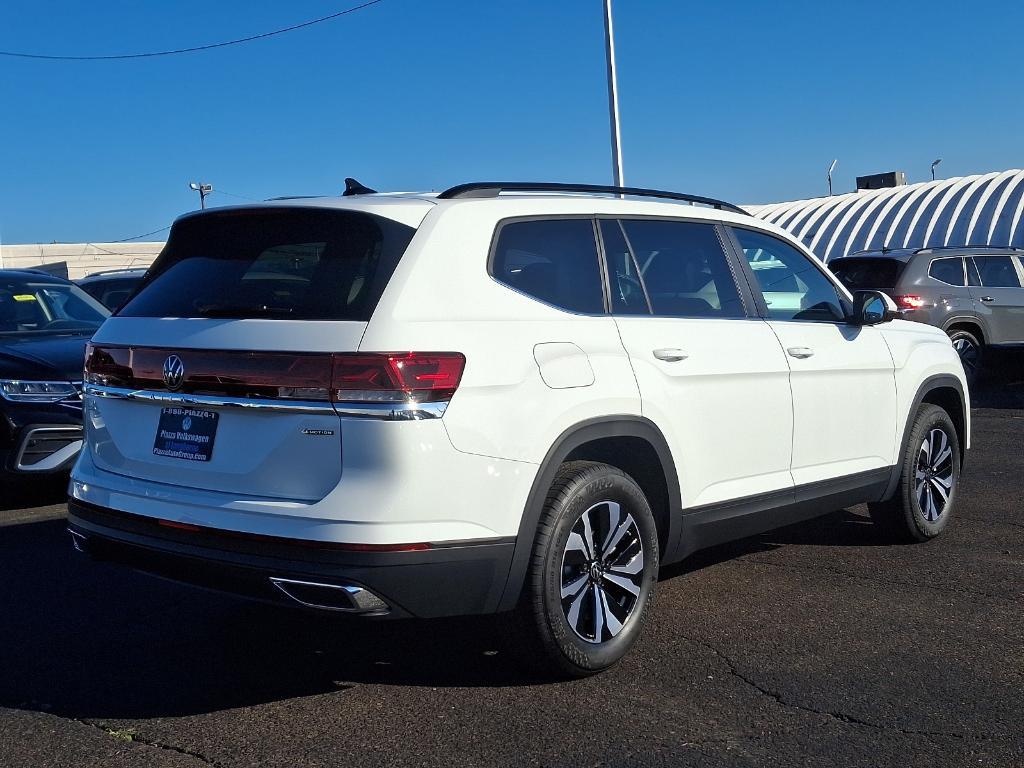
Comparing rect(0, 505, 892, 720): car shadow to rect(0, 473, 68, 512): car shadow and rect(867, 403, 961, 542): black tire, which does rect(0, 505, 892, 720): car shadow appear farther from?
rect(0, 473, 68, 512): car shadow

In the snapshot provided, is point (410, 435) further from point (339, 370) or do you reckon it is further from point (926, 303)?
→ point (926, 303)

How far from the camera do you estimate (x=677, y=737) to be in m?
3.67

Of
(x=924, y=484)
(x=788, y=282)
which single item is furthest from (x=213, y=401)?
(x=924, y=484)

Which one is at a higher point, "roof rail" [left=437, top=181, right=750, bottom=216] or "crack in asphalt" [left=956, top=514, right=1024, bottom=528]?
"roof rail" [left=437, top=181, right=750, bottom=216]

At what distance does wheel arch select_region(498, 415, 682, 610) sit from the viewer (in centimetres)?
386

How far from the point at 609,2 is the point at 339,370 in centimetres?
2021

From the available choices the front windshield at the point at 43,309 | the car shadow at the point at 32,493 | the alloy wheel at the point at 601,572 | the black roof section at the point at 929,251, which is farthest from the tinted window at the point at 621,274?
the black roof section at the point at 929,251

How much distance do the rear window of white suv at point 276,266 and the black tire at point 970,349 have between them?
39.8 ft

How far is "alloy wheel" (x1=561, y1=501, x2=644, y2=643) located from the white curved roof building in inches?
968

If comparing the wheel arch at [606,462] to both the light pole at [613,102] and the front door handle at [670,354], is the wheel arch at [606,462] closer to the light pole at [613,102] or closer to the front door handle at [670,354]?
the front door handle at [670,354]

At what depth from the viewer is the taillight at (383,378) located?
357 centimetres

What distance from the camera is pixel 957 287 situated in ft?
46.9

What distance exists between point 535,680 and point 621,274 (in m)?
1.61

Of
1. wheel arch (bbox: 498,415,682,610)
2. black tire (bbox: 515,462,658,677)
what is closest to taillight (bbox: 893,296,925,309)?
wheel arch (bbox: 498,415,682,610)
